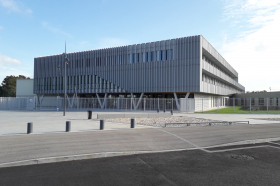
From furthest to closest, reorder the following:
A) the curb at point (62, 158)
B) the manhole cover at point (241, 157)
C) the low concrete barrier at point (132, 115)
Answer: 1. the low concrete barrier at point (132, 115)
2. the manhole cover at point (241, 157)
3. the curb at point (62, 158)

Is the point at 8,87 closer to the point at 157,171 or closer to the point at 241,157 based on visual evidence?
the point at 157,171

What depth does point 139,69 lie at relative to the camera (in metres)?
40.3

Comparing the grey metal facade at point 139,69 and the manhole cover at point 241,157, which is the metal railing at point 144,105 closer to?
the grey metal facade at point 139,69

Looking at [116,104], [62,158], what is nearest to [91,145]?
[62,158]

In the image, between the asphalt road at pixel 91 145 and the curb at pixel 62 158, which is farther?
the asphalt road at pixel 91 145

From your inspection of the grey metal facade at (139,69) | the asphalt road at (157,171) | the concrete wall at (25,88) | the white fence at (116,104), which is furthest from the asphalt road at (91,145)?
the concrete wall at (25,88)

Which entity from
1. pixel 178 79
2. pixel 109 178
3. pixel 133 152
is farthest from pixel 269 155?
pixel 178 79

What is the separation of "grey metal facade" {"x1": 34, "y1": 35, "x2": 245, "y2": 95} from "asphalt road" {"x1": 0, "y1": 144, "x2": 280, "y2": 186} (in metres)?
29.1

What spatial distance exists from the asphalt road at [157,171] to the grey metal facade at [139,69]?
2906cm

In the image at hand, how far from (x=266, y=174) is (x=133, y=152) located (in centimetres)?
425

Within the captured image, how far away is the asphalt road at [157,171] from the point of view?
195 inches

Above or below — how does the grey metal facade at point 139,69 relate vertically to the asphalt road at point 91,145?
above

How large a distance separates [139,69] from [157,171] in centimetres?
3528

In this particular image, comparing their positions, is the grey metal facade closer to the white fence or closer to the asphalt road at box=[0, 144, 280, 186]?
the white fence
